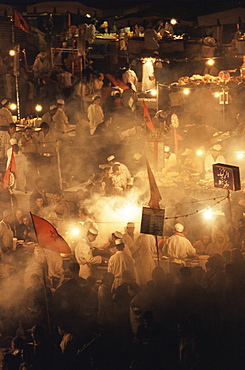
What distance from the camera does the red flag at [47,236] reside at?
9.69m

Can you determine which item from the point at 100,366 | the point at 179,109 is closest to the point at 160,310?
the point at 100,366

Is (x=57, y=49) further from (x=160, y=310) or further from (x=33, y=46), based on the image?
(x=160, y=310)

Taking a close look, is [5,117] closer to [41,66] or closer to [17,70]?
[17,70]

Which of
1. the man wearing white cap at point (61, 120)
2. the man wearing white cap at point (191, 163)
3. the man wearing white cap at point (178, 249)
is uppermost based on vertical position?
the man wearing white cap at point (61, 120)

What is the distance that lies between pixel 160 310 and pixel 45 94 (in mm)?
10162

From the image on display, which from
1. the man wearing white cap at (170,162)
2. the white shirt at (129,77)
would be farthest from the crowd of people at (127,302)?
the white shirt at (129,77)

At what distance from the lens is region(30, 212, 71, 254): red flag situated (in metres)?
9.69

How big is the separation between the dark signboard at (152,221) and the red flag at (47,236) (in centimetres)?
152

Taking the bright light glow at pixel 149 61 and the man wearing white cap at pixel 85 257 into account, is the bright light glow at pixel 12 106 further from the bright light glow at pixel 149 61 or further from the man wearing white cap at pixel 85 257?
the man wearing white cap at pixel 85 257

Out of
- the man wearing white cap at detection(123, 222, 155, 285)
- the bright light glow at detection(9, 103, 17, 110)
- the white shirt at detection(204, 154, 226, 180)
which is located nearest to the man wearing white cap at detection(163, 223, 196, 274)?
the man wearing white cap at detection(123, 222, 155, 285)

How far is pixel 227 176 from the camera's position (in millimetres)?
10500

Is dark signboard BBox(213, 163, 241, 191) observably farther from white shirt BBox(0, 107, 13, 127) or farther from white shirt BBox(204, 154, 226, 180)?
white shirt BBox(0, 107, 13, 127)

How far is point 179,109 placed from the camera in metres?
17.9

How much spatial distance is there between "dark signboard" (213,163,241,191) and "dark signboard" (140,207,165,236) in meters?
1.37
